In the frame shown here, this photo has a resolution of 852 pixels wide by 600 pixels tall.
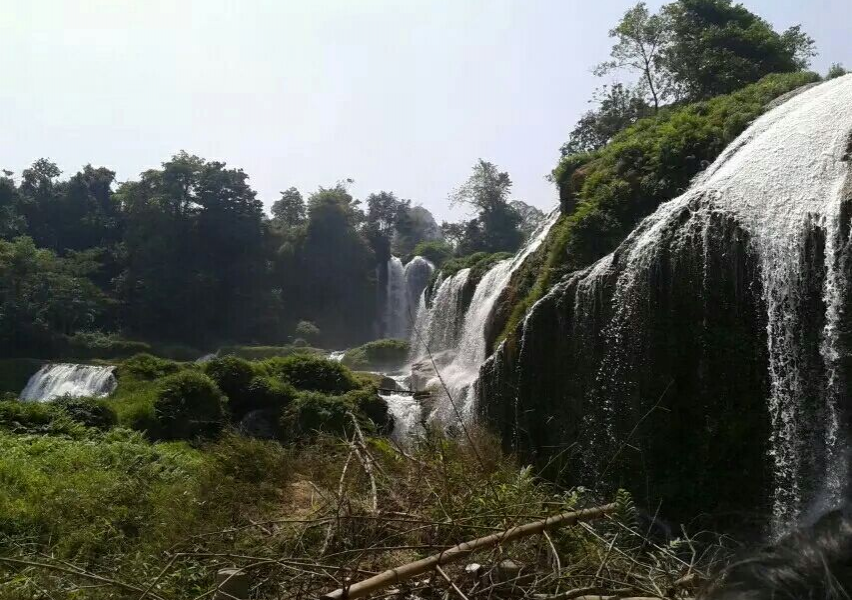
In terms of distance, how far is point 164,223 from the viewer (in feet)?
169

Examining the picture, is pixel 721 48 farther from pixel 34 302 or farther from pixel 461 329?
pixel 34 302

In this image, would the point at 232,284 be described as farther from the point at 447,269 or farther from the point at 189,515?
the point at 189,515

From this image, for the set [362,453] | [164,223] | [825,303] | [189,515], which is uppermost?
[164,223]

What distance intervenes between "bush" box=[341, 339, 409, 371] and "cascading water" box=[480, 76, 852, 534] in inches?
841

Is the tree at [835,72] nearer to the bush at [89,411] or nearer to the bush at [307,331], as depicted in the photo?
the bush at [89,411]

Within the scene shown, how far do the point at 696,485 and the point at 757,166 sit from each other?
544cm

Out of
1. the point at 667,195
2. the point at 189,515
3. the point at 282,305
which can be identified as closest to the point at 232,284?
the point at 282,305

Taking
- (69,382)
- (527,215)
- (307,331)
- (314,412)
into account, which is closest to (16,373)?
(69,382)

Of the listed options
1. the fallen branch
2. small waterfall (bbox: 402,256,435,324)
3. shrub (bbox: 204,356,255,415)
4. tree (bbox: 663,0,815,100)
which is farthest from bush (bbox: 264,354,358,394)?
Result: small waterfall (bbox: 402,256,435,324)

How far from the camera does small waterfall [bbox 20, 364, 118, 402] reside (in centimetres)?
2641

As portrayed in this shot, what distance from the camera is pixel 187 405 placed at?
1962cm

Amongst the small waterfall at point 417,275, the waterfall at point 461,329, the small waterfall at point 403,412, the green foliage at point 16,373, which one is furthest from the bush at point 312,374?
the small waterfall at point 417,275

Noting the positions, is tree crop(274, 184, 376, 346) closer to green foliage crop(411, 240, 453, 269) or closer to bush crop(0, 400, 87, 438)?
green foliage crop(411, 240, 453, 269)

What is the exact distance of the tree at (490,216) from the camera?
52.4 metres
